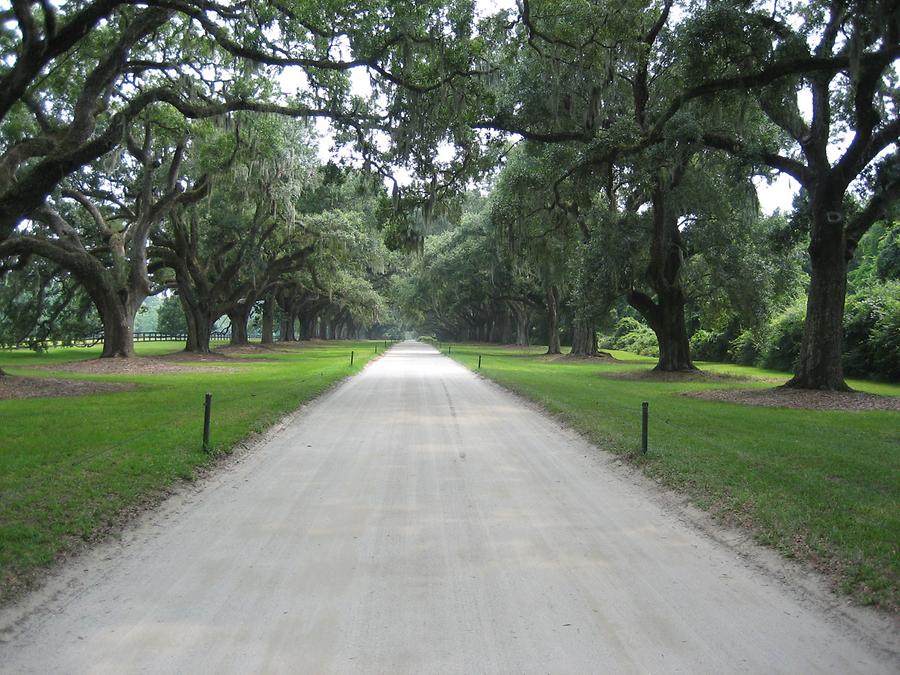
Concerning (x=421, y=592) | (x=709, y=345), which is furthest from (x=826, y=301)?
(x=709, y=345)

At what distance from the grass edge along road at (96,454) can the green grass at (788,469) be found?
18.5 ft

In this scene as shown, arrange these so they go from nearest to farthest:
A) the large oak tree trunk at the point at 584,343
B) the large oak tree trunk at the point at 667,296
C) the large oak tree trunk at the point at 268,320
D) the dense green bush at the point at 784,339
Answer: the large oak tree trunk at the point at 667,296 < the dense green bush at the point at 784,339 < the large oak tree trunk at the point at 584,343 < the large oak tree trunk at the point at 268,320

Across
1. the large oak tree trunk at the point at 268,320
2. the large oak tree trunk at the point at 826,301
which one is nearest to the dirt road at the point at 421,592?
the large oak tree trunk at the point at 826,301

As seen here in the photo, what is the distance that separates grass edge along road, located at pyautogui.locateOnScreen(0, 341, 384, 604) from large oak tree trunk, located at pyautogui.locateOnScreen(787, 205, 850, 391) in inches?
510

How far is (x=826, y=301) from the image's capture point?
17250 millimetres

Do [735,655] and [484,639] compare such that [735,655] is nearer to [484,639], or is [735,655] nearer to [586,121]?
[484,639]

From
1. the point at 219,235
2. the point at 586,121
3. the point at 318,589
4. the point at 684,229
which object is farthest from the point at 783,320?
the point at 318,589

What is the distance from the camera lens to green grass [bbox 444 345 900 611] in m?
5.26

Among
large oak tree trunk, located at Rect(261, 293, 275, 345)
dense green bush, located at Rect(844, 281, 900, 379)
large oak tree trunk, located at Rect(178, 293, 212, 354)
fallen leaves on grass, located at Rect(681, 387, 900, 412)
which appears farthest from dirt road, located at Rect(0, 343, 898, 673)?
large oak tree trunk, located at Rect(261, 293, 275, 345)

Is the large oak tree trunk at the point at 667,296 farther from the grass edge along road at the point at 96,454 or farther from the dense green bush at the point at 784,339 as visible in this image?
the grass edge along road at the point at 96,454

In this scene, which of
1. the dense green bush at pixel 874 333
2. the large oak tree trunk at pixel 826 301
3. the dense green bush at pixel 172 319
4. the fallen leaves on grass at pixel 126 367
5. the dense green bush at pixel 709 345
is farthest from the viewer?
the dense green bush at pixel 172 319

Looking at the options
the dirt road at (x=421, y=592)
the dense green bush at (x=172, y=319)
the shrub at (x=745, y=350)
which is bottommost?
the dirt road at (x=421, y=592)

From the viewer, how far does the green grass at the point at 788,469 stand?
5262 mm

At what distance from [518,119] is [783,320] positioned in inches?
774
